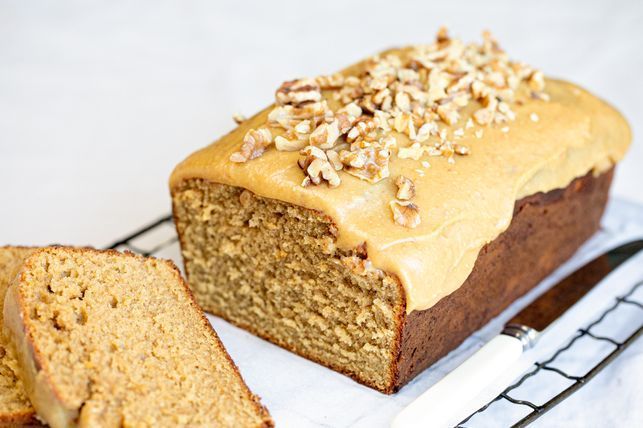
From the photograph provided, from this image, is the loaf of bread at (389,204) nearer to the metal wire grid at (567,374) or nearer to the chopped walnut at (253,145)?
the chopped walnut at (253,145)

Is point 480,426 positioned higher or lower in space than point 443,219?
lower

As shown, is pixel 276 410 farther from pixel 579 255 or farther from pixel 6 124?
pixel 6 124

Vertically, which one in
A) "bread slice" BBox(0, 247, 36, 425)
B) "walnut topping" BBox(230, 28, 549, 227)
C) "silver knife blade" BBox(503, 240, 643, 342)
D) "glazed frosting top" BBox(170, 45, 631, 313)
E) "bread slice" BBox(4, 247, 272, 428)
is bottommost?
"silver knife blade" BBox(503, 240, 643, 342)

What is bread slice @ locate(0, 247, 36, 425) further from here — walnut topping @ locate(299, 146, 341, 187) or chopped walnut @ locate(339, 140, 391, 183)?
chopped walnut @ locate(339, 140, 391, 183)

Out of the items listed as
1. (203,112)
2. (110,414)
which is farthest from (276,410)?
(203,112)

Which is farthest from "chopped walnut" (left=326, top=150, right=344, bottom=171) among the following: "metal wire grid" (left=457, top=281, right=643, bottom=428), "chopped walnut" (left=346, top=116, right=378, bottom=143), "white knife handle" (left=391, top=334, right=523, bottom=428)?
"metal wire grid" (left=457, top=281, right=643, bottom=428)

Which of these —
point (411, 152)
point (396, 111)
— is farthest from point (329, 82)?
point (411, 152)

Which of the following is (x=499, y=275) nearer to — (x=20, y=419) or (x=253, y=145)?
(x=253, y=145)

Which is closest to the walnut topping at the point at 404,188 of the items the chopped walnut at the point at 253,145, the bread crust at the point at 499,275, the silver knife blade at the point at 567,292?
the bread crust at the point at 499,275
